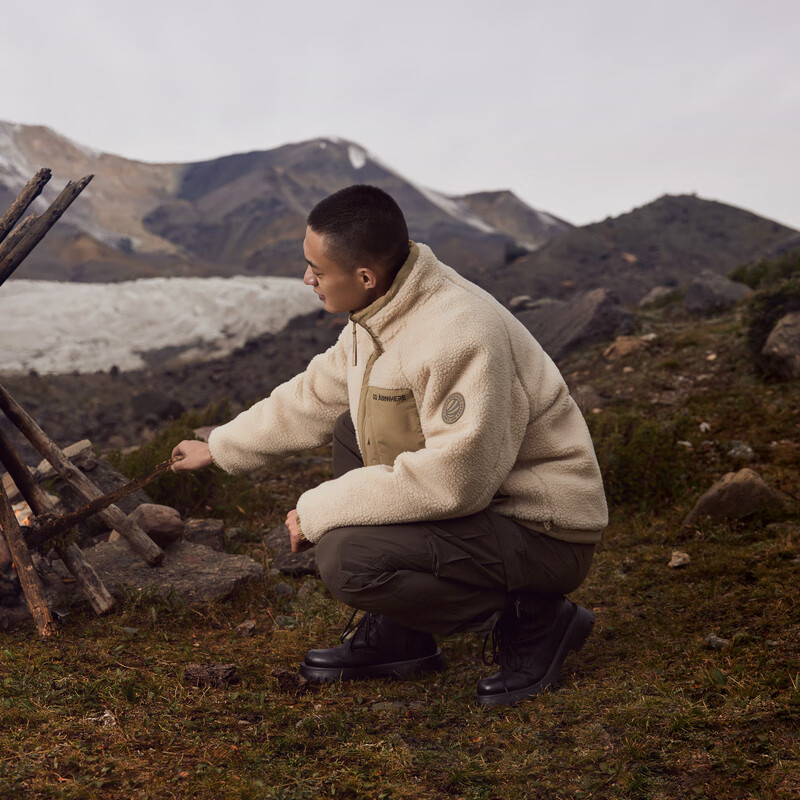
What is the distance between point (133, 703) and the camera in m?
2.65

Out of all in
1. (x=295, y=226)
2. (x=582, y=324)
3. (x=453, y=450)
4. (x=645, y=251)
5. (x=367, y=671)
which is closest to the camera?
(x=453, y=450)

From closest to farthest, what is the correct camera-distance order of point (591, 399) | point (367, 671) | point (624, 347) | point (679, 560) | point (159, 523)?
1. point (367, 671)
2. point (679, 560)
3. point (159, 523)
4. point (591, 399)
5. point (624, 347)

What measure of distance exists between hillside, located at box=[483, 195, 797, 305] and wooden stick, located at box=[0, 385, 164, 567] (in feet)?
38.3

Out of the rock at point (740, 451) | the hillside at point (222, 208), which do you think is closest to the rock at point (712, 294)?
the rock at point (740, 451)

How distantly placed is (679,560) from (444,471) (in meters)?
1.92

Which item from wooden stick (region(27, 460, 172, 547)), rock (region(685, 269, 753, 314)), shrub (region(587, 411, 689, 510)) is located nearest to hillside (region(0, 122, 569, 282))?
rock (region(685, 269, 753, 314))

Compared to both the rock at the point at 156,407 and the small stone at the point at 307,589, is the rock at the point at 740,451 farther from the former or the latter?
the rock at the point at 156,407

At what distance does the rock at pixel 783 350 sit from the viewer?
6.04 metres

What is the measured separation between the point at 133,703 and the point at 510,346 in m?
1.70

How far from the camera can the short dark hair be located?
2.63m

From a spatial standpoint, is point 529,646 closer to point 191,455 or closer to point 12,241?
point 191,455

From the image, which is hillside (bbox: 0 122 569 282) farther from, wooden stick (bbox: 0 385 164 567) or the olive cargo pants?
the olive cargo pants

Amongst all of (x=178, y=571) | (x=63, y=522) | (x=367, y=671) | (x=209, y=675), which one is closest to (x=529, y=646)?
(x=367, y=671)

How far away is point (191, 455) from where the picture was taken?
10.8 ft
